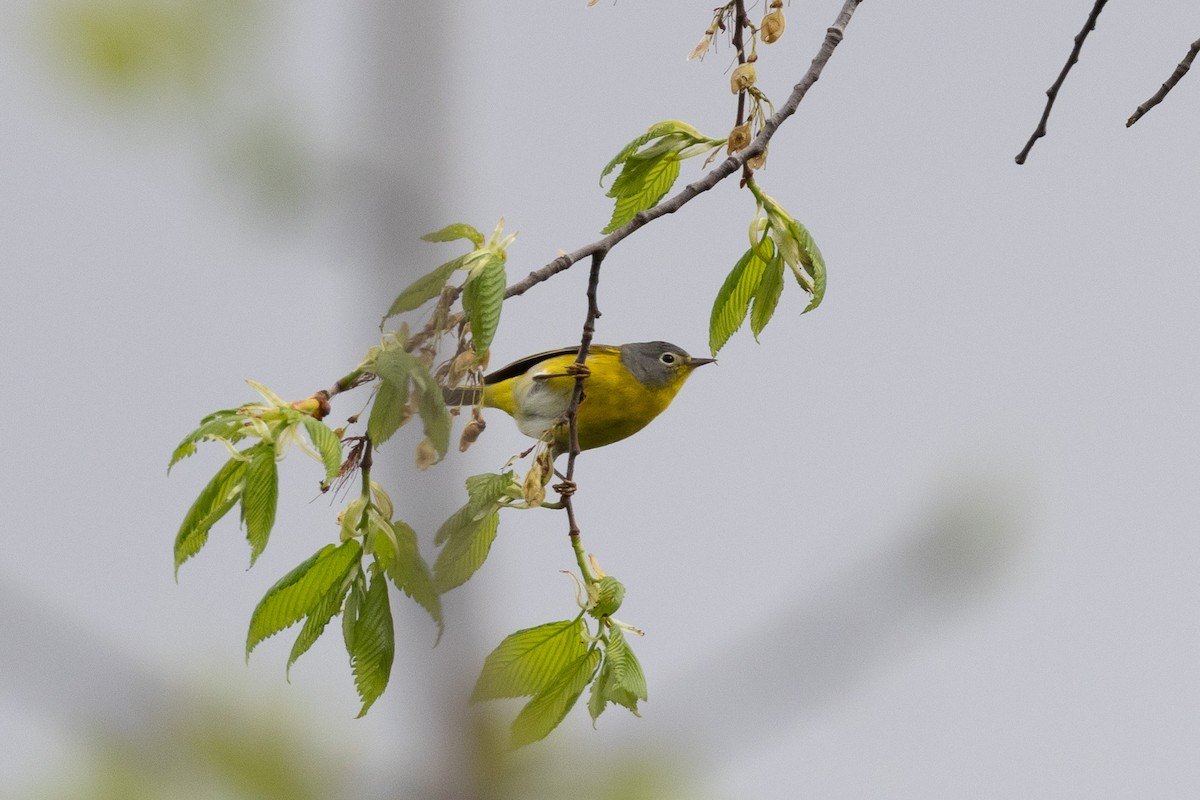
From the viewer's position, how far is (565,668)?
2.19 metres

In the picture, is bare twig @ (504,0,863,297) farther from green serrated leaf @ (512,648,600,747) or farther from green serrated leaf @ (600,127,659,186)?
green serrated leaf @ (512,648,600,747)

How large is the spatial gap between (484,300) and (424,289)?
343 mm

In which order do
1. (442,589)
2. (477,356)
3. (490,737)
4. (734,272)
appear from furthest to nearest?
(734,272), (477,356), (442,589), (490,737)

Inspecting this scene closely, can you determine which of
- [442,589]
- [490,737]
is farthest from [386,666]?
[490,737]

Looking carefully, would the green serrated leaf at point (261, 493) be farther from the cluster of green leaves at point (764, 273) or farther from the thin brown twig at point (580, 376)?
the cluster of green leaves at point (764, 273)

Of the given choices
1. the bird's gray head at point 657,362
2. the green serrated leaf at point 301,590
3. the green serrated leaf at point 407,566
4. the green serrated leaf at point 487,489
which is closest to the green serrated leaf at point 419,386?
the green serrated leaf at point 407,566

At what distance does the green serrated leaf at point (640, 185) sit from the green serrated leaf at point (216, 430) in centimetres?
104

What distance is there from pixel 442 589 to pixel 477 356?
422 millimetres

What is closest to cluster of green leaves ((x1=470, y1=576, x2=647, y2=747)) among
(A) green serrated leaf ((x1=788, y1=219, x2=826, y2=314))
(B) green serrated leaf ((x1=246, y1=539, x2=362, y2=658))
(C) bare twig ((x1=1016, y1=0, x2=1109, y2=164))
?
(B) green serrated leaf ((x1=246, y1=539, x2=362, y2=658))

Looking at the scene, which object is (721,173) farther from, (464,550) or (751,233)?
(464,550)

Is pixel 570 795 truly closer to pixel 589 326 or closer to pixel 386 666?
Answer: pixel 386 666

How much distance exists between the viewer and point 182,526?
75.7 inches

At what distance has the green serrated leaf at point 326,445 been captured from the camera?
1863 millimetres

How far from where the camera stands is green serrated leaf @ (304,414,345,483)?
1.86 meters
